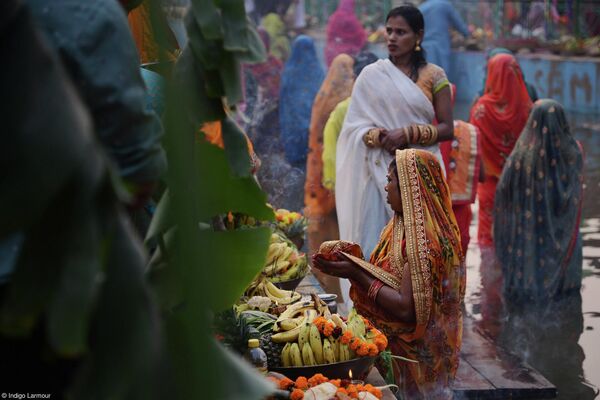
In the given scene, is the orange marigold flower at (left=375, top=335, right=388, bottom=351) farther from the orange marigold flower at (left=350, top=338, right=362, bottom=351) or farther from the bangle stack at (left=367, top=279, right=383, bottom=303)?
the bangle stack at (left=367, top=279, right=383, bottom=303)

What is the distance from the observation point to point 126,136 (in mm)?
1699

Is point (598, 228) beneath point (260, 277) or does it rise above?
beneath

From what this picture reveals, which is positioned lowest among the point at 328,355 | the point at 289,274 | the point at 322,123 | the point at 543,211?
the point at 543,211

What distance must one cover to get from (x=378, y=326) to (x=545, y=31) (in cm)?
1617

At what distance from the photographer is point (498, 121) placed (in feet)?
28.1

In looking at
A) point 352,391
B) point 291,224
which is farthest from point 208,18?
point 291,224

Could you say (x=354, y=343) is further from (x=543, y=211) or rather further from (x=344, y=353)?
(x=543, y=211)

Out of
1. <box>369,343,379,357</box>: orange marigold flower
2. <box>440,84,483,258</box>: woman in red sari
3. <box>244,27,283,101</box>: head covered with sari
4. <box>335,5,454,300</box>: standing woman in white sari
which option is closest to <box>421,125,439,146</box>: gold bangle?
<box>335,5,454,300</box>: standing woman in white sari

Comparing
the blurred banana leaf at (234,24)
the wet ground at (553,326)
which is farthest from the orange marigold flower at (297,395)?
the wet ground at (553,326)

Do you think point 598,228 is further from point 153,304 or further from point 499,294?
point 153,304

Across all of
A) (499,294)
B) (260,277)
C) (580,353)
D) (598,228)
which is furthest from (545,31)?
(260,277)

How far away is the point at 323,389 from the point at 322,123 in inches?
275

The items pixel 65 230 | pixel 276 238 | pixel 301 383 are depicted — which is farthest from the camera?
pixel 276 238

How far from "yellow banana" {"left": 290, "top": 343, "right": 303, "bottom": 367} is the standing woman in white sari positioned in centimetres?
224
